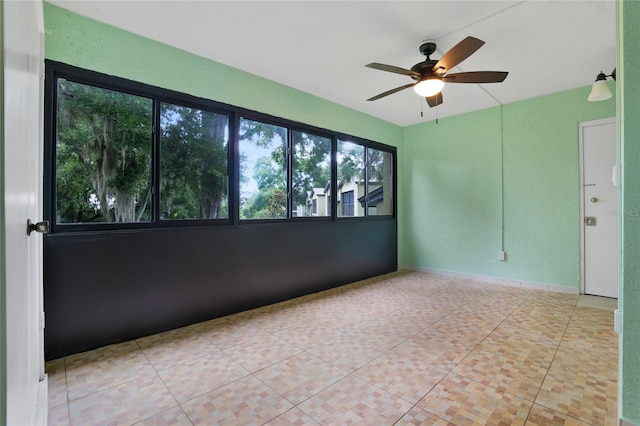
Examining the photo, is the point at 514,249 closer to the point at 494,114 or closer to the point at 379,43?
the point at 494,114

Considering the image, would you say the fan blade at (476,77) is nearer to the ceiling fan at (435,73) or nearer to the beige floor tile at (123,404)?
the ceiling fan at (435,73)

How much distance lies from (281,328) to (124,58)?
9.01 ft

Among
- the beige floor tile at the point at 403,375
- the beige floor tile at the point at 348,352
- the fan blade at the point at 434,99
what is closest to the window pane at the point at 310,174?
the fan blade at the point at 434,99

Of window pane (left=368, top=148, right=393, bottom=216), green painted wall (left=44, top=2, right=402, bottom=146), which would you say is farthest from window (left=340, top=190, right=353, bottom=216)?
green painted wall (left=44, top=2, right=402, bottom=146)

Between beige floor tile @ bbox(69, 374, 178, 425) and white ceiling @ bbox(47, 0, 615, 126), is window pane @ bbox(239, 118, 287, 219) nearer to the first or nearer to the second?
white ceiling @ bbox(47, 0, 615, 126)

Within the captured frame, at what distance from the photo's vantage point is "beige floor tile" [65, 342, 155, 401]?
184 centimetres

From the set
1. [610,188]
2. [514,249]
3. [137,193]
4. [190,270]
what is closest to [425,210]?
[514,249]

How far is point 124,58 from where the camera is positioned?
2500 mm

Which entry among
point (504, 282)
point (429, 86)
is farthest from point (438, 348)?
point (504, 282)

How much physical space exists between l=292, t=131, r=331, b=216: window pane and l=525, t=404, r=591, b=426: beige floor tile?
9.51 feet

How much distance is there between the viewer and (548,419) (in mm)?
1539

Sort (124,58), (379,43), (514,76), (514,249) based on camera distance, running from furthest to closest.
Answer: (514,249), (514,76), (379,43), (124,58)

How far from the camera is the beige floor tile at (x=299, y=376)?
5.86 ft

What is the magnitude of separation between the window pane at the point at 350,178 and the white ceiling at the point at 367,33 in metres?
1.19
